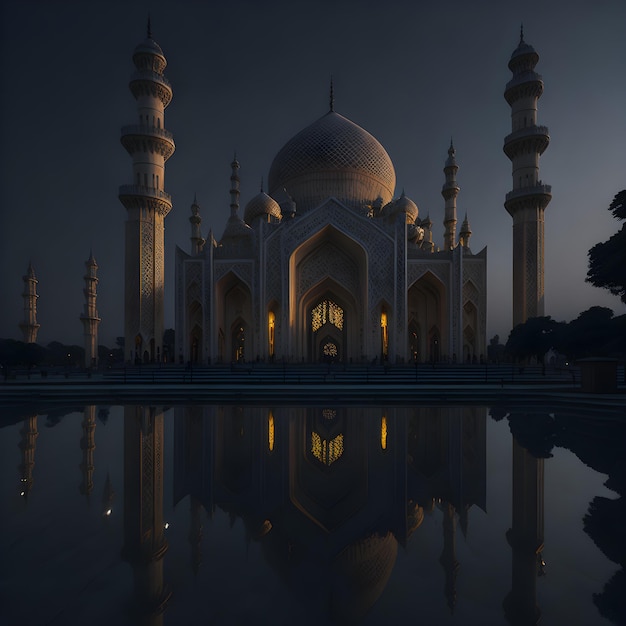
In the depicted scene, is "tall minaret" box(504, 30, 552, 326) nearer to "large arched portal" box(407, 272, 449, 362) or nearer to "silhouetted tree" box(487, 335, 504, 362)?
"large arched portal" box(407, 272, 449, 362)

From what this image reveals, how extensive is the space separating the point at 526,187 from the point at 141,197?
2307cm

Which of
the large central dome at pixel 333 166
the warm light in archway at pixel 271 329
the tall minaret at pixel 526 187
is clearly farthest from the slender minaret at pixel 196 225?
the tall minaret at pixel 526 187

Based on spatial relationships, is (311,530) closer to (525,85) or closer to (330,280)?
(330,280)

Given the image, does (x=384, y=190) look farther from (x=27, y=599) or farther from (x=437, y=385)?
(x=27, y=599)

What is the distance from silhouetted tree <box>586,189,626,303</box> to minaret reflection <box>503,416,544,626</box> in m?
11.6

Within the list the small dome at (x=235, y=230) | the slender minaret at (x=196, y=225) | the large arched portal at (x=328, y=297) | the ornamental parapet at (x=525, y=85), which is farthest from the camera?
the slender minaret at (x=196, y=225)

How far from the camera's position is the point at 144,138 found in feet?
71.3

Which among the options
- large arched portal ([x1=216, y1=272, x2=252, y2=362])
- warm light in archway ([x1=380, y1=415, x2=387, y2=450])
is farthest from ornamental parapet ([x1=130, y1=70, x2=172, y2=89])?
warm light in archway ([x1=380, y1=415, x2=387, y2=450])

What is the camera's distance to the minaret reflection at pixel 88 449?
381 cm

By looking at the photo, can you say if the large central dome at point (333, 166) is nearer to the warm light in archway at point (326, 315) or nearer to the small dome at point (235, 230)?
the small dome at point (235, 230)

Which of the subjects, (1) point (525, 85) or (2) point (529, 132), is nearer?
(2) point (529, 132)

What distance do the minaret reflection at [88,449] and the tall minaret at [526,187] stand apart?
22.3m

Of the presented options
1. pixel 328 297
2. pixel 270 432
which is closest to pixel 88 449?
pixel 270 432

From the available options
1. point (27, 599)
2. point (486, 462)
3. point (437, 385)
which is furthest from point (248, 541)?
point (437, 385)
